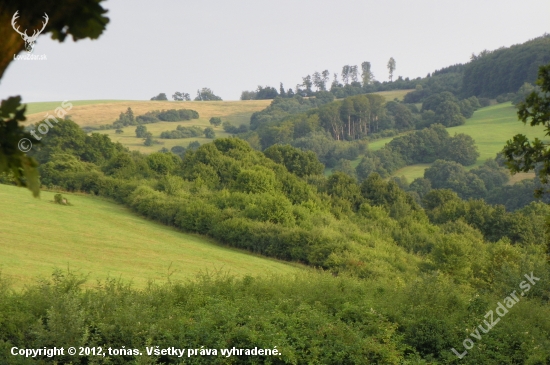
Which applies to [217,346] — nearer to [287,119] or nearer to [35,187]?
[35,187]

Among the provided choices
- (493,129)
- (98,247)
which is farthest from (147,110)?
(98,247)

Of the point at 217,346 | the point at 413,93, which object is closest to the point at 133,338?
the point at 217,346

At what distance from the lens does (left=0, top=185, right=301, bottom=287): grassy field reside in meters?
22.0

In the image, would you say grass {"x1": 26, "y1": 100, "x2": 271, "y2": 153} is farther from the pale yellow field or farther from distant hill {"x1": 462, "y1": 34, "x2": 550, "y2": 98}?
distant hill {"x1": 462, "y1": 34, "x2": 550, "y2": 98}

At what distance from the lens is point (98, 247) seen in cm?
2780

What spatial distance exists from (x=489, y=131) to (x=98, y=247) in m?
83.6

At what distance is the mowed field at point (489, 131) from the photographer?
87875 mm

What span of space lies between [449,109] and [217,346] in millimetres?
106822

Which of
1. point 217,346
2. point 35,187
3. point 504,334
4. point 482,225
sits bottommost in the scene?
point 482,225

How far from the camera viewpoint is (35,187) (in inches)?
57.8

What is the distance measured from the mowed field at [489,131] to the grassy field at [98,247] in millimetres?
55821
